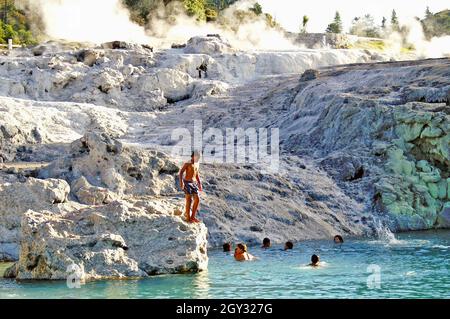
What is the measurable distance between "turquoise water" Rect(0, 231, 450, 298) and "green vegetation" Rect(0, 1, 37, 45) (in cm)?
4785

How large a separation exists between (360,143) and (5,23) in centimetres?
5127

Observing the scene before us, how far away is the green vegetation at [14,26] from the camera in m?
62.3

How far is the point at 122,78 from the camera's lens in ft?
123

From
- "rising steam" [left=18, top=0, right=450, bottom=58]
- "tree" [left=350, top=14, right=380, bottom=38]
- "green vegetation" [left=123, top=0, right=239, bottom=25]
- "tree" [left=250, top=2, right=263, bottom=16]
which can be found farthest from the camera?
"tree" [left=350, top=14, right=380, bottom=38]

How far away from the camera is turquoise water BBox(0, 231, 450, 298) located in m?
11.5

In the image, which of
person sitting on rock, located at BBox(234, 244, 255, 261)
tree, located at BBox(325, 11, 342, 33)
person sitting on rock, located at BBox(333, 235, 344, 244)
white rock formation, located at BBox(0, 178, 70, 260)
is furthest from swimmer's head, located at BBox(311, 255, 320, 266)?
tree, located at BBox(325, 11, 342, 33)

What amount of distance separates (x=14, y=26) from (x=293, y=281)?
60933mm

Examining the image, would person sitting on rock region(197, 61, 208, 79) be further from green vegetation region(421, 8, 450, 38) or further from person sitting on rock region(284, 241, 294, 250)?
green vegetation region(421, 8, 450, 38)

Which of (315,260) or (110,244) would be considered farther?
(315,260)

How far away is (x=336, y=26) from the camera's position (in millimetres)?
96125

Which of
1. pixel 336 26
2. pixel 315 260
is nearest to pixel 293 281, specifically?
pixel 315 260

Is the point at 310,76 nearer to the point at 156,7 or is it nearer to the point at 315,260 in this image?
the point at 315,260

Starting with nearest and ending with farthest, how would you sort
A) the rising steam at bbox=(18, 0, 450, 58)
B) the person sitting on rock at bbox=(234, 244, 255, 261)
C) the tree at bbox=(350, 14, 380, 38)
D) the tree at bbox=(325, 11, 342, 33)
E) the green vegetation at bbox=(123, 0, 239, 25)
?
the person sitting on rock at bbox=(234, 244, 255, 261) < the rising steam at bbox=(18, 0, 450, 58) < the green vegetation at bbox=(123, 0, 239, 25) < the tree at bbox=(325, 11, 342, 33) < the tree at bbox=(350, 14, 380, 38)
